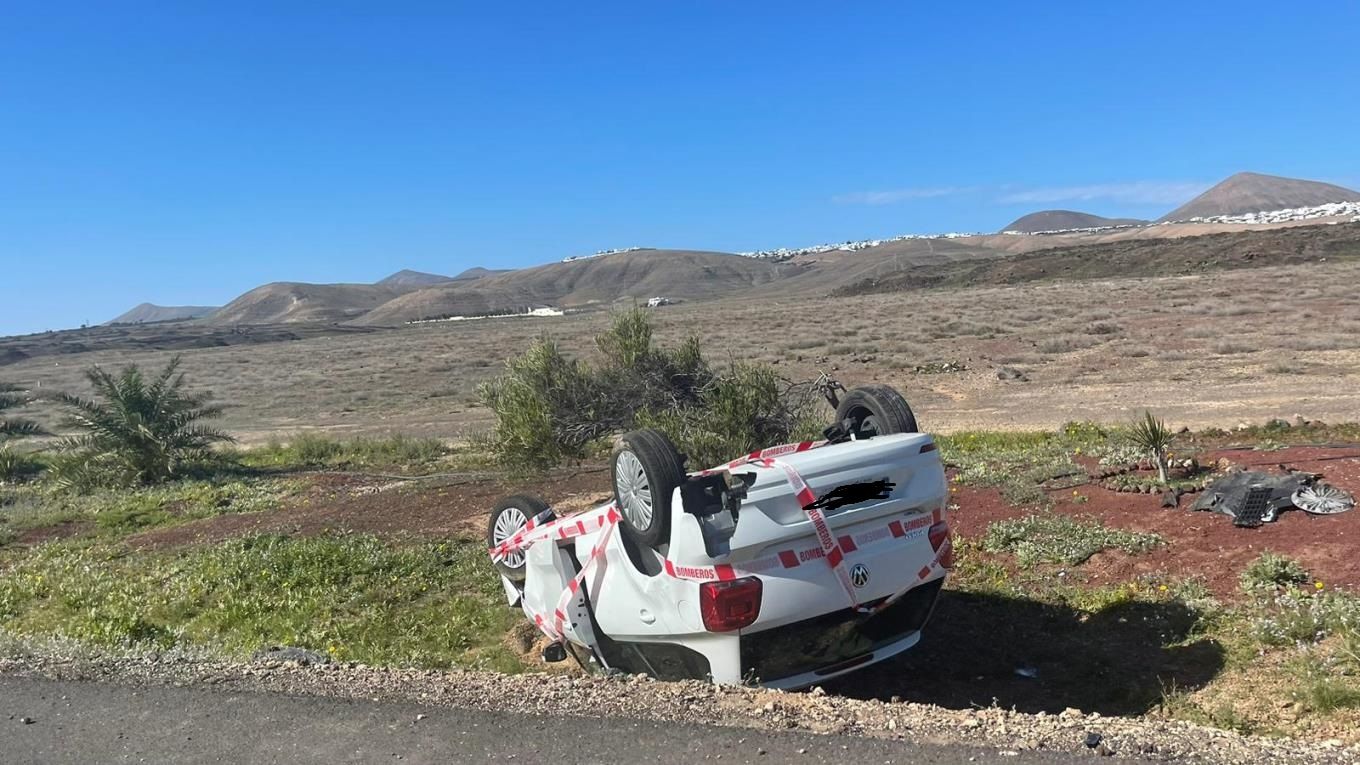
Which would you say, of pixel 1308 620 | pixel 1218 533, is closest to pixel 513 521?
pixel 1308 620

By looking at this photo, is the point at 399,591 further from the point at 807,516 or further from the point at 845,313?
the point at 845,313

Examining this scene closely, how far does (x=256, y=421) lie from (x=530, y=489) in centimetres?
2450

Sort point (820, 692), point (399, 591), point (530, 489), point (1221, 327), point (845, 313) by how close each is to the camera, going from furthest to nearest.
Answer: point (845, 313) → point (1221, 327) → point (530, 489) → point (399, 591) → point (820, 692)

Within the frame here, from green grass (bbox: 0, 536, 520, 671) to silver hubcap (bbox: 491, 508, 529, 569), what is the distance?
66 centimetres

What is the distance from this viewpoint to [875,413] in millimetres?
5566

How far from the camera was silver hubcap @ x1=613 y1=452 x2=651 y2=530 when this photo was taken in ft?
15.3

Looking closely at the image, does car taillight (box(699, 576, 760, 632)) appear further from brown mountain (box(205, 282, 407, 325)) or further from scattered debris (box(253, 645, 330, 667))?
brown mountain (box(205, 282, 407, 325))

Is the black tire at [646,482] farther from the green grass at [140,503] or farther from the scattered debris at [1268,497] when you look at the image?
the green grass at [140,503]

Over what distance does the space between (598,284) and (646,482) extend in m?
165

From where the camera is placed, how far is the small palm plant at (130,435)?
17375 millimetres

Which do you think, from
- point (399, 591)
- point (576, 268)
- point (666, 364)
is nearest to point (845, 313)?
point (666, 364)

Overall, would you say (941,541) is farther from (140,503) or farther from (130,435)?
(130,435)

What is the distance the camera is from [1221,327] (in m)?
33.3

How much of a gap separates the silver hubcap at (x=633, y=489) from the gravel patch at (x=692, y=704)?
74 centimetres
